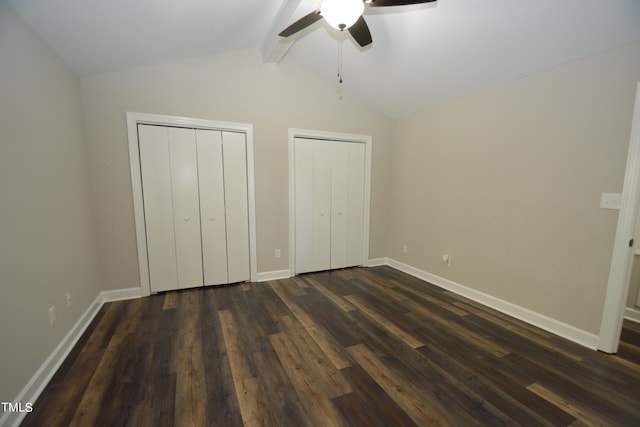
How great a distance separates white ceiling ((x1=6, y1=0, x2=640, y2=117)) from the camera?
1.69 metres

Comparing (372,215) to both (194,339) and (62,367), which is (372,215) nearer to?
(194,339)

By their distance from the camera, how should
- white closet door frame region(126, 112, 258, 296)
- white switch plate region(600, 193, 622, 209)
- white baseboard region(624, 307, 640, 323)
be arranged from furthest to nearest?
white closet door frame region(126, 112, 258, 296), white baseboard region(624, 307, 640, 323), white switch plate region(600, 193, 622, 209)

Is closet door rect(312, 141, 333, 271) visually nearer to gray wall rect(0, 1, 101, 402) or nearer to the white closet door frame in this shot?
the white closet door frame

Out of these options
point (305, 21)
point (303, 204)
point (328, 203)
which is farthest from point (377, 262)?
point (305, 21)

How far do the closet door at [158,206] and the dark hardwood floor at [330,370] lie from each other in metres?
0.36

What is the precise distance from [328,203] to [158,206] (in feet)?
6.99

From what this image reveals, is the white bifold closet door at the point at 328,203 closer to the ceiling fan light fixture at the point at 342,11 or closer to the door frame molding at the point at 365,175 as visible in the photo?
the door frame molding at the point at 365,175

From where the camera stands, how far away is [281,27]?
236 cm

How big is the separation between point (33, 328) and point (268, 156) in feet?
8.12

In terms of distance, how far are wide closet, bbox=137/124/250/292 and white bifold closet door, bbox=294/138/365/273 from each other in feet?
2.53

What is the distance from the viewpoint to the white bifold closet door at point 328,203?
348 centimetres

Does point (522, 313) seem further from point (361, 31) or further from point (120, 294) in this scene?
point (120, 294)

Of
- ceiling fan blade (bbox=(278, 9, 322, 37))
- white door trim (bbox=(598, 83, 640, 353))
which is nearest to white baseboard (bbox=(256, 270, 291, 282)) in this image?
Result: ceiling fan blade (bbox=(278, 9, 322, 37))

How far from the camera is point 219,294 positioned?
2.96m
